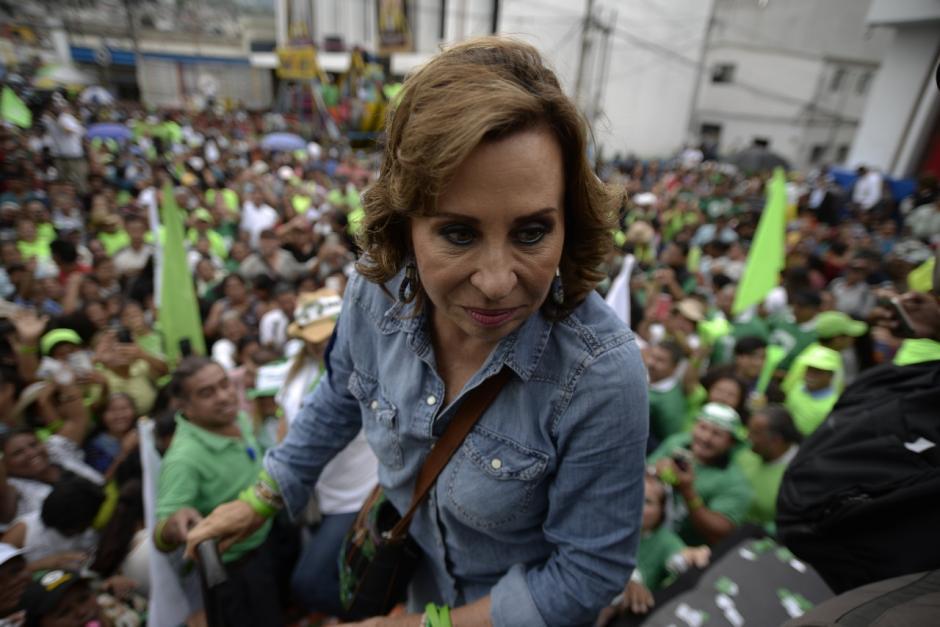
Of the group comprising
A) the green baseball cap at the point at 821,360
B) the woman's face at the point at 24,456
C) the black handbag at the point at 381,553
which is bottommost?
the woman's face at the point at 24,456

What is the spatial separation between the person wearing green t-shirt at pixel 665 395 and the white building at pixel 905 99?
49.2 feet

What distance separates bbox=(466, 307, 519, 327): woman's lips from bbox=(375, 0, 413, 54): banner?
2831 cm

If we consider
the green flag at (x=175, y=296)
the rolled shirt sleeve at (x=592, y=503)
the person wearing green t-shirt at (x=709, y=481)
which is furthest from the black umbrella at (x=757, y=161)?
the rolled shirt sleeve at (x=592, y=503)

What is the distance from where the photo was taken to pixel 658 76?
25.4 m

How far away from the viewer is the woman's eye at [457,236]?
965 mm

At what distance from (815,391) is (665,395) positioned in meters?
1.03

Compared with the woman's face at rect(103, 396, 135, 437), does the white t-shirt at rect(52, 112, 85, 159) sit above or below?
above

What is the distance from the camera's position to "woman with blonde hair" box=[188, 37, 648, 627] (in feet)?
2.95

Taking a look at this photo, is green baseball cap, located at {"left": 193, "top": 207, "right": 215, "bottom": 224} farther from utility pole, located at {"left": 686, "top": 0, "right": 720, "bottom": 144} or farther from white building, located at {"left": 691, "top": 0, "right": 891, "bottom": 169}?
utility pole, located at {"left": 686, "top": 0, "right": 720, "bottom": 144}

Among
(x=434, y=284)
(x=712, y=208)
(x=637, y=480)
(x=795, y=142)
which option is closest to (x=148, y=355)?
(x=434, y=284)

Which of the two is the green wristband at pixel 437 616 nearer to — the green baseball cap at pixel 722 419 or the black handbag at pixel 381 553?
the black handbag at pixel 381 553

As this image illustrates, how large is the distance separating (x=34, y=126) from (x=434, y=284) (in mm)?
17539

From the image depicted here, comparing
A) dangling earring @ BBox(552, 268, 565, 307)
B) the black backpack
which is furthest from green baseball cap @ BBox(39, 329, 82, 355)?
the black backpack

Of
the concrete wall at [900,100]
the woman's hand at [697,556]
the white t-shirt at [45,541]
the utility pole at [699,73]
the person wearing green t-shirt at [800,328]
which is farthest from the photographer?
the utility pole at [699,73]
